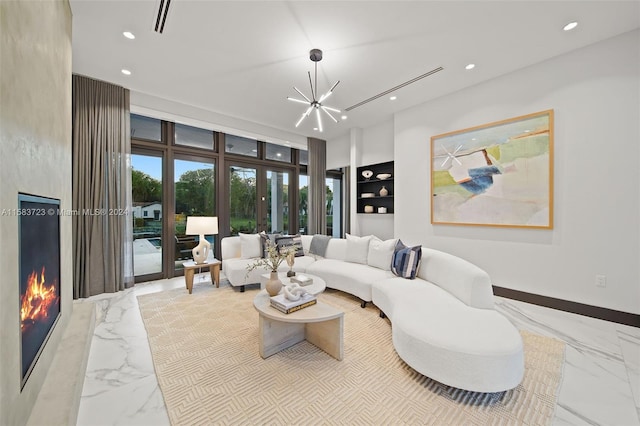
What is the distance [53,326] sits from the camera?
1.66m

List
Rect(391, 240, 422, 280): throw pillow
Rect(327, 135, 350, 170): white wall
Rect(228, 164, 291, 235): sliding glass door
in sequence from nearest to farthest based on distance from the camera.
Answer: Rect(391, 240, 422, 280): throw pillow, Rect(228, 164, 291, 235): sliding glass door, Rect(327, 135, 350, 170): white wall

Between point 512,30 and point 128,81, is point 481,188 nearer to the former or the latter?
point 512,30

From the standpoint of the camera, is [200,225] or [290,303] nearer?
[290,303]

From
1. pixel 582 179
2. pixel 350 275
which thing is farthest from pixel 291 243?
pixel 582 179

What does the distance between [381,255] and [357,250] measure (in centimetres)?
46

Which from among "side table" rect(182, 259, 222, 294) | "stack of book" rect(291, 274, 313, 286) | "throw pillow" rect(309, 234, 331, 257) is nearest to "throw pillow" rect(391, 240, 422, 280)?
"stack of book" rect(291, 274, 313, 286)

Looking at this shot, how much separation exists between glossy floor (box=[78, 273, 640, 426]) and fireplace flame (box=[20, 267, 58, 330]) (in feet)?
2.17

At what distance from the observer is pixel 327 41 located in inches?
103

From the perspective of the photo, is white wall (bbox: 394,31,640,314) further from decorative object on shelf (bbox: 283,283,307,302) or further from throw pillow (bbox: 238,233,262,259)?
throw pillow (bbox: 238,233,262,259)

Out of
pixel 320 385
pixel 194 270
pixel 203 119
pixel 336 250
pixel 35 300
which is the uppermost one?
pixel 203 119

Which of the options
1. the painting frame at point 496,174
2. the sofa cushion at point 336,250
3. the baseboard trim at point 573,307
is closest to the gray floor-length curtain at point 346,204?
the sofa cushion at point 336,250

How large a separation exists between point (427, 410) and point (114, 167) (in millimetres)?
4514

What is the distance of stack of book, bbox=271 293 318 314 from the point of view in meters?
1.99

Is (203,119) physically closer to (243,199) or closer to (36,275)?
(243,199)
